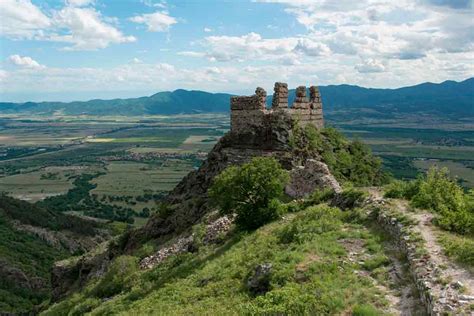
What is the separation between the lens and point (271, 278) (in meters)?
14.9

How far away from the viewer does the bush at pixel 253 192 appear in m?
23.5

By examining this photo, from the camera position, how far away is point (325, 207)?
2147 centimetres

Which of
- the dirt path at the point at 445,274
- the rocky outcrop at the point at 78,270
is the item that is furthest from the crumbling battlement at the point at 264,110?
the dirt path at the point at 445,274

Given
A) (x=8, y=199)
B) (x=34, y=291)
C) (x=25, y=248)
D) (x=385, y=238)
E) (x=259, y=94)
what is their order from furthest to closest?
1. (x=8, y=199)
2. (x=25, y=248)
3. (x=34, y=291)
4. (x=259, y=94)
5. (x=385, y=238)

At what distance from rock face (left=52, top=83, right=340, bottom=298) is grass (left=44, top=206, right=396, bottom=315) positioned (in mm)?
6485

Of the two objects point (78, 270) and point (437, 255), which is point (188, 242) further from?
point (78, 270)

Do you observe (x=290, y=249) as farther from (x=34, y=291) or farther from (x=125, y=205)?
(x=125, y=205)

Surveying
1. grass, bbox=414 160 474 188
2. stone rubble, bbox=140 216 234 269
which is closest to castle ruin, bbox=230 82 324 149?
stone rubble, bbox=140 216 234 269

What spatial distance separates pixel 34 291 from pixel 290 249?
2525 inches

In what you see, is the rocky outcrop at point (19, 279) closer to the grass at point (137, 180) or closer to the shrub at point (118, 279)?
the shrub at point (118, 279)

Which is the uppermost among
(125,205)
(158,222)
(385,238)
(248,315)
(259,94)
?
(259,94)

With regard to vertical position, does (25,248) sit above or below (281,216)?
below

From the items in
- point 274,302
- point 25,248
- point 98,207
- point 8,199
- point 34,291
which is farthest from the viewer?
point 98,207

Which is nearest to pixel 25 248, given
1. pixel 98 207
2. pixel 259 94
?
pixel 98 207
